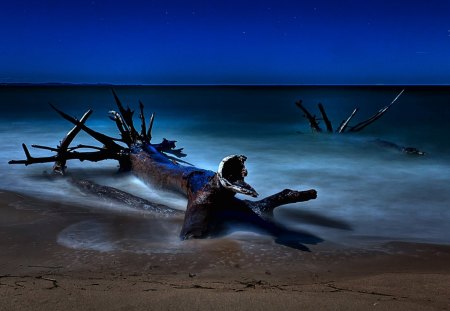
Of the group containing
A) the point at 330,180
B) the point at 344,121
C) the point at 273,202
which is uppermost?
the point at 344,121

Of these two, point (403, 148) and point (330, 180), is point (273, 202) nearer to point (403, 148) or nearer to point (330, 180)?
point (330, 180)

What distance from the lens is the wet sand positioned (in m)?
2.45

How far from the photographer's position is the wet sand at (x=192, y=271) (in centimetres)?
245

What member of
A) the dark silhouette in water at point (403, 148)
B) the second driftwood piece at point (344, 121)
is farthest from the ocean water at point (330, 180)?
the second driftwood piece at point (344, 121)

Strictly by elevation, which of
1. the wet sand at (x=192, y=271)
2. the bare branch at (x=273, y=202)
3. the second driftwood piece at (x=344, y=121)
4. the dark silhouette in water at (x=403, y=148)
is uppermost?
the second driftwood piece at (x=344, y=121)

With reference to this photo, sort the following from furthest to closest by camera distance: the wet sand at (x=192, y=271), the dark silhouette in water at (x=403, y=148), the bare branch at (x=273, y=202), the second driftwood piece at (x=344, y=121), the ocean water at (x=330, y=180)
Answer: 1. the second driftwood piece at (x=344, y=121)
2. the dark silhouette in water at (x=403, y=148)
3. the ocean water at (x=330, y=180)
4. the bare branch at (x=273, y=202)
5. the wet sand at (x=192, y=271)

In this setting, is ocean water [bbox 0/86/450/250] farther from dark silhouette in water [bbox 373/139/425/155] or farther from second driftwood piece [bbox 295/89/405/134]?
second driftwood piece [bbox 295/89/405/134]

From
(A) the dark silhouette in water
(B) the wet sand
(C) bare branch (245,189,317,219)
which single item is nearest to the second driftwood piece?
(A) the dark silhouette in water

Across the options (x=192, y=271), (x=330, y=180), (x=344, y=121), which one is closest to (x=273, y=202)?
(x=192, y=271)

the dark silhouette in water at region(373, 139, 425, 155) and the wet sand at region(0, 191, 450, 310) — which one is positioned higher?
the dark silhouette in water at region(373, 139, 425, 155)

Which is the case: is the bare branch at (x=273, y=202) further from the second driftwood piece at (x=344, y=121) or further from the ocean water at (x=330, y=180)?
the second driftwood piece at (x=344, y=121)

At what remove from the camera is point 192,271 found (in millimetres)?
3250

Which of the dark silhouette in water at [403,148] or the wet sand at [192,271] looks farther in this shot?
the dark silhouette in water at [403,148]

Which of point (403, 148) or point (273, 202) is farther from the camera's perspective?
point (403, 148)
